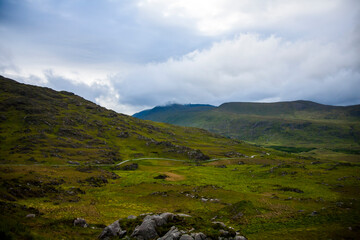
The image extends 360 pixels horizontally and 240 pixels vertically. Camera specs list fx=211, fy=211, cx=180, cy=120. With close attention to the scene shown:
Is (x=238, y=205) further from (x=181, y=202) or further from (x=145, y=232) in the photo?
(x=145, y=232)

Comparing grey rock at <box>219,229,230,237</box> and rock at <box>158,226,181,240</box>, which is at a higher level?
rock at <box>158,226,181,240</box>

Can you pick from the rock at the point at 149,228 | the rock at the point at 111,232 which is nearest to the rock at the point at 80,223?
the rock at the point at 111,232

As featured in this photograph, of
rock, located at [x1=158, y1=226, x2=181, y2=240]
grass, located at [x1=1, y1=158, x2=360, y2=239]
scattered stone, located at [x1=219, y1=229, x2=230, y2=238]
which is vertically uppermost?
rock, located at [x1=158, y1=226, x2=181, y2=240]

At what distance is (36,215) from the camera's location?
39.1m

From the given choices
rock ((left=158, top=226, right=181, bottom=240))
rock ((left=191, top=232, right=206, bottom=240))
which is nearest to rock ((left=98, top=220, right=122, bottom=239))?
rock ((left=158, top=226, right=181, bottom=240))

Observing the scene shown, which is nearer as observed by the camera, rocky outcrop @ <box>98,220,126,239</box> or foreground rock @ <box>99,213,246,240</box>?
foreground rock @ <box>99,213,246,240</box>

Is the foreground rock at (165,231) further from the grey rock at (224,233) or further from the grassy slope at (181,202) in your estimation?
the grassy slope at (181,202)

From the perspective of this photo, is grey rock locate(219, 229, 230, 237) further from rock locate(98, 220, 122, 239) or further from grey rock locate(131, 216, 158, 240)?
rock locate(98, 220, 122, 239)

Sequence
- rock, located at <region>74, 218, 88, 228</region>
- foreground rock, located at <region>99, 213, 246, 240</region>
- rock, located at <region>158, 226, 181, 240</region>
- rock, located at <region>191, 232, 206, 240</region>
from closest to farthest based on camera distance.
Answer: rock, located at <region>191, 232, 206, 240</region>, rock, located at <region>158, 226, 181, 240</region>, foreground rock, located at <region>99, 213, 246, 240</region>, rock, located at <region>74, 218, 88, 228</region>

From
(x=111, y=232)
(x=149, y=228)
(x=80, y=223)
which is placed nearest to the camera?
(x=149, y=228)

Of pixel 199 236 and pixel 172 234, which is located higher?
pixel 172 234

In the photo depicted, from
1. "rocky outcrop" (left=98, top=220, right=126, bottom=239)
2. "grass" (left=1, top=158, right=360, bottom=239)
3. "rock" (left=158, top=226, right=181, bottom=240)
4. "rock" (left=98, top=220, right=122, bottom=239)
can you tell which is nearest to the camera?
"rock" (left=158, top=226, right=181, bottom=240)

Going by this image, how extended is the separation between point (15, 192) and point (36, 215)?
21126 millimetres

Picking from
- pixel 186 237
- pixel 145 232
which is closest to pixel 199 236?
pixel 186 237
